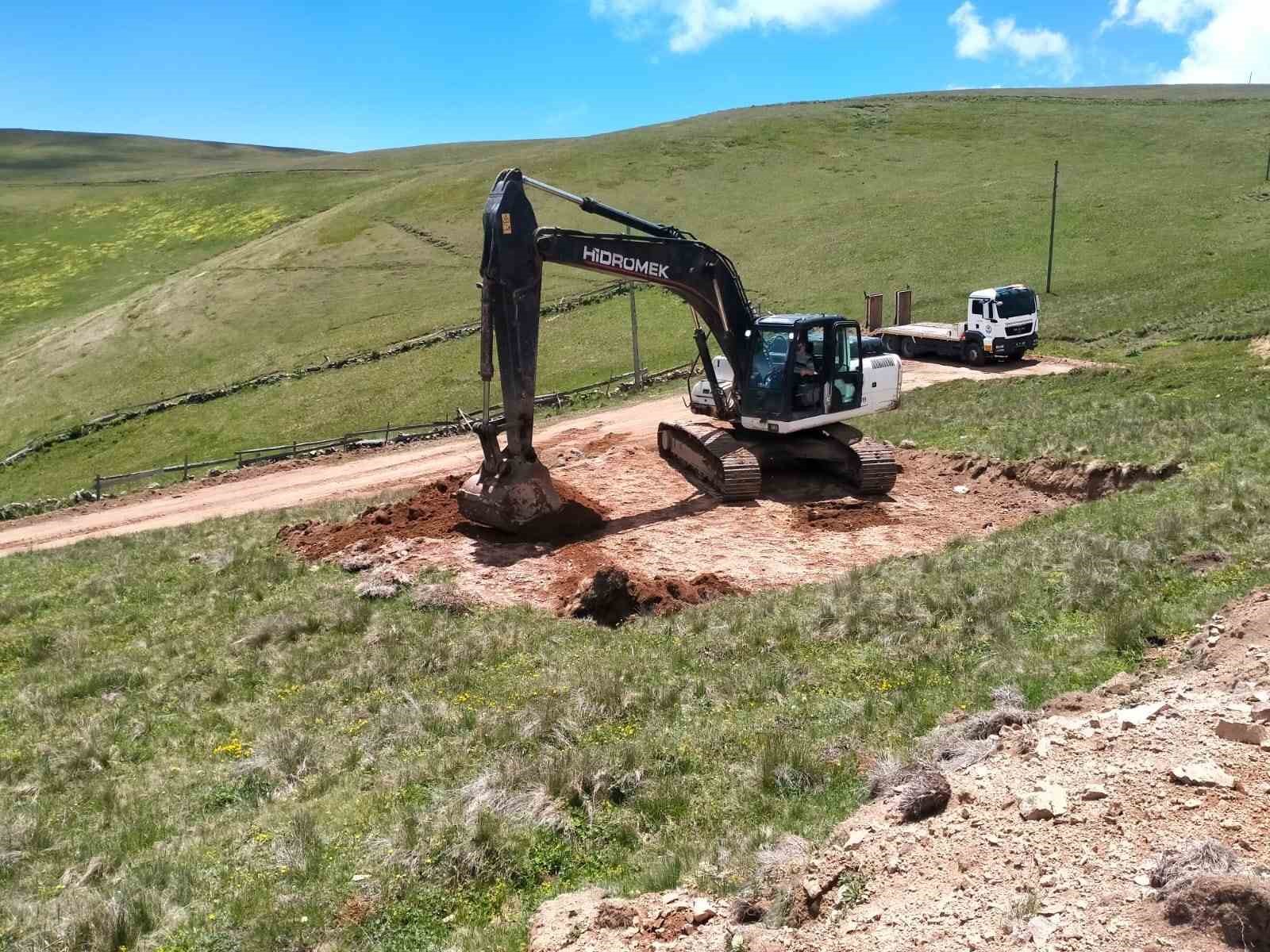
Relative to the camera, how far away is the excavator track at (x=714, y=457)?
746 inches

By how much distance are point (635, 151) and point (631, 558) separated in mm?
82753

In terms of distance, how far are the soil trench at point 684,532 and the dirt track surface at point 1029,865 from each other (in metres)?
7.76

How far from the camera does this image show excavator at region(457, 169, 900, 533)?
55.6ft

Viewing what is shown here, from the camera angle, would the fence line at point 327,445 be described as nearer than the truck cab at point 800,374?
No

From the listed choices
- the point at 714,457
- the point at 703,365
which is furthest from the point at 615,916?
the point at 703,365

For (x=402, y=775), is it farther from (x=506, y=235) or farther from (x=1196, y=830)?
(x=506, y=235)

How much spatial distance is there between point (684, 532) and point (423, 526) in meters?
4.57

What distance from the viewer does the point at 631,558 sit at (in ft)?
53.7

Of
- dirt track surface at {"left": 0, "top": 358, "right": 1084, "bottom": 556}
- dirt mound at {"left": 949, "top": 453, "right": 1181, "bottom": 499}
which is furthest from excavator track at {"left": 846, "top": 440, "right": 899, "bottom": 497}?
dirt track surface at {"left": 0, "top": 358, "right": 1084, "bottom": 556}

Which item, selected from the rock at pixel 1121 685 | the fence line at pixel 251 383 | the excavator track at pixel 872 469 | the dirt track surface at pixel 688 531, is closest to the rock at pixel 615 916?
the rock at pixel 1121 685

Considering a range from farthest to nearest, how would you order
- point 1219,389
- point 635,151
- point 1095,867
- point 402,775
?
point 635,151 → point 1219,389 → point 402,775 → point 1095,867

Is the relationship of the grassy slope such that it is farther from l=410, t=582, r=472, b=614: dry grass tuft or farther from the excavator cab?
l=410, t=582, r=472, b=614: dry grass tuft

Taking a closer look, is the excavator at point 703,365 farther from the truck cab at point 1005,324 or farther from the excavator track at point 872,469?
the truck cab at point 1005,324

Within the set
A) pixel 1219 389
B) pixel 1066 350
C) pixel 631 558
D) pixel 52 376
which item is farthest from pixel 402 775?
pixel 52 376
